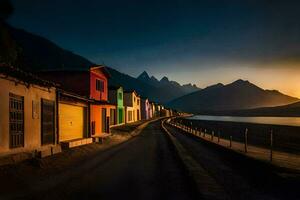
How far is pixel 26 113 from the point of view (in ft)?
58.7

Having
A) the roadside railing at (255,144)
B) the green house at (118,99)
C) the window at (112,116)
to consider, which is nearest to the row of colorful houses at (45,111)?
the roadside railing at (255,144)

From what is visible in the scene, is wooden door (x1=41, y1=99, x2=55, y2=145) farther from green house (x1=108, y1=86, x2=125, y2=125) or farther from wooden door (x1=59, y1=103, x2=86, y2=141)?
green house (x1=108, y1=86, x2=125, y2=125)

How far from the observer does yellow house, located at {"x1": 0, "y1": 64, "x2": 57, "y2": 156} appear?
1535 centimetres

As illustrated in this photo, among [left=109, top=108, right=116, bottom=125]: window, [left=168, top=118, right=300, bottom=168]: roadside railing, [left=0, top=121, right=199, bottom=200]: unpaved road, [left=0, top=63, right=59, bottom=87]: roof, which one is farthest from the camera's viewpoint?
[left=109, top=108, right=116, bottom=125]: window

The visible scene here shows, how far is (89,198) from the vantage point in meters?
10.4

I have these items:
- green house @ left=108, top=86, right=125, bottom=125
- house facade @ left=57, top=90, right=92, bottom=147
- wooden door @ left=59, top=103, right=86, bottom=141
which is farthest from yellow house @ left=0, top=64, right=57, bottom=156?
green house @ left=108, top=86, right=125, bottom=125

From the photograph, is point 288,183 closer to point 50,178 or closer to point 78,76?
point 50,178

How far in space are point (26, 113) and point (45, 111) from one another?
2.97 meters

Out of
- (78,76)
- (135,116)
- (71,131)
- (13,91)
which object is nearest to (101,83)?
(78,76)

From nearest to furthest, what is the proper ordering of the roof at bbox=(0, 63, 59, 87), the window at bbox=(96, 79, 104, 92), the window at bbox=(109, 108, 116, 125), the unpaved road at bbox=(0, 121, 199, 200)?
1. the unpaved road at bbox=(0, 121, 199, 200)
2. the roof at bbox=(0, 63, 59, 87)
3. the window at bbox=(96, 79, 104, 92)
4. the window at bbox=(109, 108, 116, 125)

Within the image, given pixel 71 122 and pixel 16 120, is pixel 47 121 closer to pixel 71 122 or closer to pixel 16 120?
pixel 16 120

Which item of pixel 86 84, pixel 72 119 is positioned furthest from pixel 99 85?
pixel 72 119

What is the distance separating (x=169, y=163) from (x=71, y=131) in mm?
11912

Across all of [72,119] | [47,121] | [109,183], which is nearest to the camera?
[109,183]
